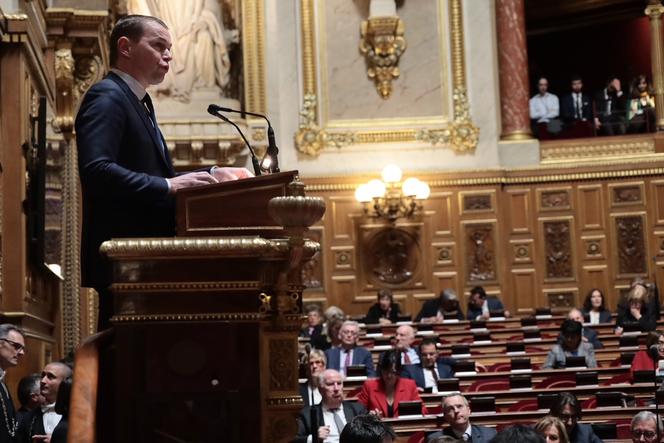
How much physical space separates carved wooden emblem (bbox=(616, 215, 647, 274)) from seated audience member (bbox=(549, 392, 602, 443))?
864cm

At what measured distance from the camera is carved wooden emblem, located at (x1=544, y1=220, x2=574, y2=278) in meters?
16.2

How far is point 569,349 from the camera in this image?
10.9m

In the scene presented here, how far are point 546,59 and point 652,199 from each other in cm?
614

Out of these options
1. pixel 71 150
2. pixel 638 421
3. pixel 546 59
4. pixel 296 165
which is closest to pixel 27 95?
pixel 71 150

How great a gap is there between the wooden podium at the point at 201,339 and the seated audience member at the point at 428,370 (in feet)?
24.1

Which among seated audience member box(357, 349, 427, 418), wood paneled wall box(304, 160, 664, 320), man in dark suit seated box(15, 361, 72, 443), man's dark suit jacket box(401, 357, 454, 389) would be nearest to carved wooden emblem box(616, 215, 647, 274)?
wood paneled wall box(304, 160, 664, 320)

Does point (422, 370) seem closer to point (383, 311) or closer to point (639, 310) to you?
point (639, 310)

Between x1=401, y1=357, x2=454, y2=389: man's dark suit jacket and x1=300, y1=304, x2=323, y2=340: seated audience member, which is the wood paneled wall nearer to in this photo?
x1=300, y1=304, x2=323, y2=340: seated audience member

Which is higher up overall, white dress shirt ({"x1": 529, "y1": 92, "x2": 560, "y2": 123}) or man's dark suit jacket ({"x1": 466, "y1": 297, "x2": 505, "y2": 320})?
white dress shirt ({"x1": 529, "y1": 92, "x2": 560, "y2": 123})

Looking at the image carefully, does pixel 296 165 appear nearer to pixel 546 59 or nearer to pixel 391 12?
pixel 391 12

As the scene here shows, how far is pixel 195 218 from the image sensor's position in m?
2.48

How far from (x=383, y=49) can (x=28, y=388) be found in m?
10.6

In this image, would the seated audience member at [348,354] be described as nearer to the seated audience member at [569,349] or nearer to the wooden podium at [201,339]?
the seated audience member at [569,349]

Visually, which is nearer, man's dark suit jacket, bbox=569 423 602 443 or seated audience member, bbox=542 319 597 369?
man's dark suit jacket, bbox=569 423 602 443
